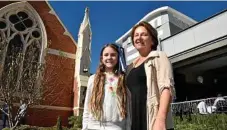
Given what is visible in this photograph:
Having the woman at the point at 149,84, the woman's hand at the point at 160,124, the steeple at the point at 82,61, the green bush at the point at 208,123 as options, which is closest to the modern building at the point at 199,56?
the green bush at the point at 208,123

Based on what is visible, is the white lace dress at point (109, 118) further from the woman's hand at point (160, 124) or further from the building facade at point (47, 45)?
the building facade at point (47, 45)

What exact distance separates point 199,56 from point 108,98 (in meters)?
8.50

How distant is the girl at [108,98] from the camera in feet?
7.16

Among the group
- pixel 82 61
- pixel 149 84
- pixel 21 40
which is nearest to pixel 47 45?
pixel 21 40

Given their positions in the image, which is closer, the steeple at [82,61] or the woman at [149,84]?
the woman at [149,84]

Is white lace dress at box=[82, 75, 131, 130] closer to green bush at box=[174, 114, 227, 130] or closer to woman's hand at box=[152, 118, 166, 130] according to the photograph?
woman's hand at box=[152, 118, 166, 130]

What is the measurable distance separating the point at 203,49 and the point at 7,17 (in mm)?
10821

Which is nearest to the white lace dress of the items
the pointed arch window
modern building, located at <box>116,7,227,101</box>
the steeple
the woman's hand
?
the woman's hand

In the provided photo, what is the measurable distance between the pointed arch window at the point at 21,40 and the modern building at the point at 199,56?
22.9ft

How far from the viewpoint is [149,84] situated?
191 cm

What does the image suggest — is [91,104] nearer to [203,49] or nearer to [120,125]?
[120,125]

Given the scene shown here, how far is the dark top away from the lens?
1.96 meters

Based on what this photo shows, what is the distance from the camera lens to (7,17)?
13.0 metres

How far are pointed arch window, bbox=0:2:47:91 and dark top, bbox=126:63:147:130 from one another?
9.56 metres
